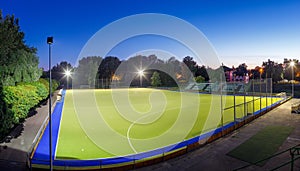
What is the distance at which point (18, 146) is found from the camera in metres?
12.4

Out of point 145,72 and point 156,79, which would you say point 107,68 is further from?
point 156,79

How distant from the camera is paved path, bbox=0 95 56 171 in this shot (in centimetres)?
949

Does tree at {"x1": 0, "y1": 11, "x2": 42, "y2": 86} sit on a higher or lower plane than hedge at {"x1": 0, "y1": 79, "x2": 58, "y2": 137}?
higher

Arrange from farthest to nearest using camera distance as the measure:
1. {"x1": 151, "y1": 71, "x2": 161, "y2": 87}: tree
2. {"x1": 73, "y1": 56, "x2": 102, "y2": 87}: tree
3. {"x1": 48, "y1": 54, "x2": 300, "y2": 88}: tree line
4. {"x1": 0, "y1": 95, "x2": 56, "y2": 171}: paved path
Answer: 1. {"x1": 73, "y1": 56, "x2": 102, "y2": 87}: tree
2. {"x1": 151, "y1": 71, "x2": 161, "y2": 87}: tree
3. {"x1": 48, "y1": 54, "x2": 300, "y2": 88}: tree line
4. {"x1": 0, "y1": 95, "x2": 56, "y2": 171}: paved path

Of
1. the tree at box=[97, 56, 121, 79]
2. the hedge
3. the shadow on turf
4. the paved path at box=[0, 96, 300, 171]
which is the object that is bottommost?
the shadow on turf

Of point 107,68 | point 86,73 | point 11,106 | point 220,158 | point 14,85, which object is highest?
point 107,68

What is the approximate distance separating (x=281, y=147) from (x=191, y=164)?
5458mm

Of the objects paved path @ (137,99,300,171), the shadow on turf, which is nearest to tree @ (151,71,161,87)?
paved path @ (137,99,300,171)

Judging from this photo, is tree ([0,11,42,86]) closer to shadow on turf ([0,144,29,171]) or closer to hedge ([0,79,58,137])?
hedge ([0,79,58,137])

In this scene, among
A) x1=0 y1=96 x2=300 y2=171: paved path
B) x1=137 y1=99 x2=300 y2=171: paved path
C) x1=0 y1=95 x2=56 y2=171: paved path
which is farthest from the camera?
x1=0 y1=95 x2=56 y2=171: paved path

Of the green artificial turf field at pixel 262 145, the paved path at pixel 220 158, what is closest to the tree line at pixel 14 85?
the paved path at pixel 220 158

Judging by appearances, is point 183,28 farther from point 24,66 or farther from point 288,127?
point 24,66

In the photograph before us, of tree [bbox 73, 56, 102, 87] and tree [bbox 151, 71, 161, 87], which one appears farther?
tree [bbox 73, 56, 102, 87]

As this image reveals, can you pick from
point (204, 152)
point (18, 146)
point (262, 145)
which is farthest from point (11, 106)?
point (262, 145)
